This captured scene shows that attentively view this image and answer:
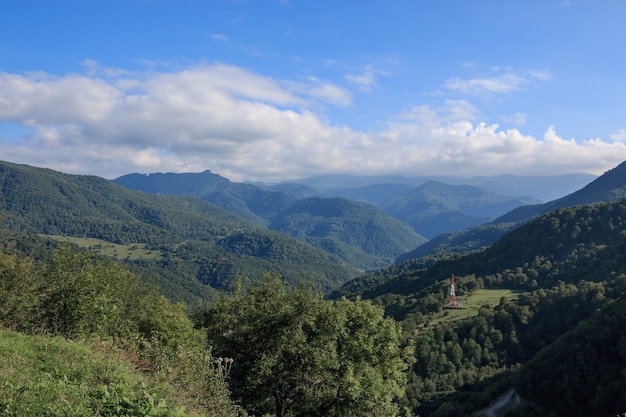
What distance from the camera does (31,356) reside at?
1547 centimetres

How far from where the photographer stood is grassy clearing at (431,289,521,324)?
13912cm

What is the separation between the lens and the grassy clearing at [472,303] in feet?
456

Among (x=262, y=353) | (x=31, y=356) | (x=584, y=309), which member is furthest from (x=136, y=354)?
(x=584, y=309)

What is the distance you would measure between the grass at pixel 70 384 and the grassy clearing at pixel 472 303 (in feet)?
447

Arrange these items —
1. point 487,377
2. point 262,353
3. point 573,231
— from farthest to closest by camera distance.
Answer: point 573,231 < point 487,377 < point 262,353

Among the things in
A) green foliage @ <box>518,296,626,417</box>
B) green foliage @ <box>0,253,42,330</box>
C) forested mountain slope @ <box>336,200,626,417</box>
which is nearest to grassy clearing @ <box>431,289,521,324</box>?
forested mountain slope @ <box>336,200,626,417</box>

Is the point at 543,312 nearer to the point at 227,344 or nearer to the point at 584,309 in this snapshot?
the point at 584,309

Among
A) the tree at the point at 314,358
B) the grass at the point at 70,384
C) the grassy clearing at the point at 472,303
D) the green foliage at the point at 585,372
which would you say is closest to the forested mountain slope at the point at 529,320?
the green foliage at the point at 585,372

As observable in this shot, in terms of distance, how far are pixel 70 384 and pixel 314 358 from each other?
13.3 metres

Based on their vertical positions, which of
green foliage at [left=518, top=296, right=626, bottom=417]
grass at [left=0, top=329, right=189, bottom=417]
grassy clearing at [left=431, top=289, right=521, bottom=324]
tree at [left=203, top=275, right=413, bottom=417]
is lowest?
grassy clearing at [left=431, top=289, right=521, bottom=324]

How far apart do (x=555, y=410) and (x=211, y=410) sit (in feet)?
262

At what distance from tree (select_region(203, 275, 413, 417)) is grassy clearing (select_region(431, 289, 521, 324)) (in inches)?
4834

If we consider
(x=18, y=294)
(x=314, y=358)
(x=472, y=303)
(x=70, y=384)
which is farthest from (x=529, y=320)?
(x=70, y=384)

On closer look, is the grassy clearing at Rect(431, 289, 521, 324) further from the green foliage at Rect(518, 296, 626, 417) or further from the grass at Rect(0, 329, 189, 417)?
the grass at Rect(0, 329, 189, 417)
